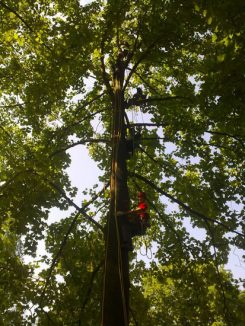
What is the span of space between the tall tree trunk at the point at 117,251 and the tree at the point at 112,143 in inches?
0.7

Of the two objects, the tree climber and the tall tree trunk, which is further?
the tree climber

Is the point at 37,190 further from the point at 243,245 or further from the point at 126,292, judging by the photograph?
the point at 243,245

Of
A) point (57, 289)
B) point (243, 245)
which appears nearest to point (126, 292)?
point (57, 289)

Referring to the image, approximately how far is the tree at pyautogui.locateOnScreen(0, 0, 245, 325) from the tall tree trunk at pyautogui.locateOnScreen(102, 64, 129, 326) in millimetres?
17

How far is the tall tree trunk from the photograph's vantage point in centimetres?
384

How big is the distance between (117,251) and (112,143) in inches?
85.3

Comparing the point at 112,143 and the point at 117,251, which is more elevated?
the point at 112,143

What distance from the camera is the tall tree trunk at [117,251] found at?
3844 mm

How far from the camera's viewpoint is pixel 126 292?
4.29 m

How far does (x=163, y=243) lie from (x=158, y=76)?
6008 mm

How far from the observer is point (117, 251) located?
4.56m

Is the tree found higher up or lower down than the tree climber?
higher up

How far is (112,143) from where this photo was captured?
233 inches

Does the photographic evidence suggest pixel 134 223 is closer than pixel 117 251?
No
